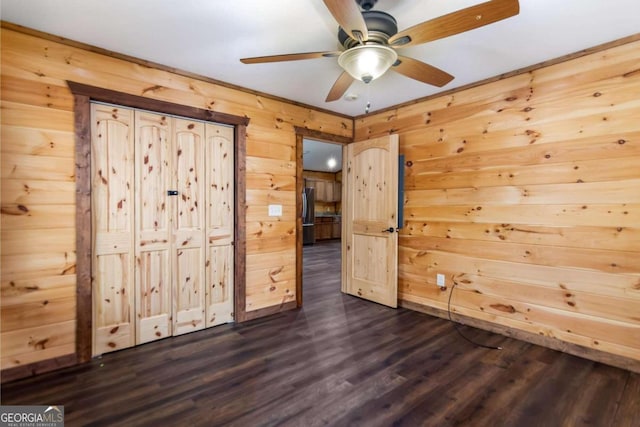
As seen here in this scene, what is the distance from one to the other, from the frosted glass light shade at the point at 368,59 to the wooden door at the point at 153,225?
181 cm

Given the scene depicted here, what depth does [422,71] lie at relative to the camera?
7.20ft

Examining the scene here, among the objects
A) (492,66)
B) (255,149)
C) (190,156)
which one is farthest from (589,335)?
(190,156)

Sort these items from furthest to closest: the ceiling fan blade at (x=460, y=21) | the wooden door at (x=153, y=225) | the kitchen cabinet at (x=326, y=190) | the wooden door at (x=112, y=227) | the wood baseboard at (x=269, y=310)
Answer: the kitchen cabinet at (x=326, y=190) → the wood baseboard at (x=269, y=310) → the wooden door at (x=153, y=225) → the wooden door at (x=112, y=227) → the ceiling fan blade at (x=460, y=21)

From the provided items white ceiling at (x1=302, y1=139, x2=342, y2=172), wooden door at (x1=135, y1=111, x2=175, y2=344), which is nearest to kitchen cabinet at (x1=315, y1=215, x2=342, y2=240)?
white ceiling at (x1=302, y1=139, x2=342, y2=172)

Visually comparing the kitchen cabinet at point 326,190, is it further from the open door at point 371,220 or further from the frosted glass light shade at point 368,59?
the frosted glass light shade at point 368,59

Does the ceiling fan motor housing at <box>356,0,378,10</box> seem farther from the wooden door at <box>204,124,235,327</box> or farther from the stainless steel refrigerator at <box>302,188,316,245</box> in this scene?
the stainless steel refrigerator at <box>302,188,316,245</box>

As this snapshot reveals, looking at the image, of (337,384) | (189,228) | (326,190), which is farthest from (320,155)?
(337,384)

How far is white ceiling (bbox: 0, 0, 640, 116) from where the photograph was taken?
6.47 ft

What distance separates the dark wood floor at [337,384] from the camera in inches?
72.0

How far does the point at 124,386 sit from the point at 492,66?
3885mm

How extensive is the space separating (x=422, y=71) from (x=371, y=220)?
209cm

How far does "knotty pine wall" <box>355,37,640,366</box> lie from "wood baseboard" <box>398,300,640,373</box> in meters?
0.04

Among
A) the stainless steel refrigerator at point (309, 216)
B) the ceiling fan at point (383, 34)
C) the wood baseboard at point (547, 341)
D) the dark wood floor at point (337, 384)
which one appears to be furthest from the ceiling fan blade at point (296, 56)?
the stainless steel refrigerator at point (309, 216)

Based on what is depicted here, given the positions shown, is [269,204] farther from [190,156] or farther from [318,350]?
[318,350]
